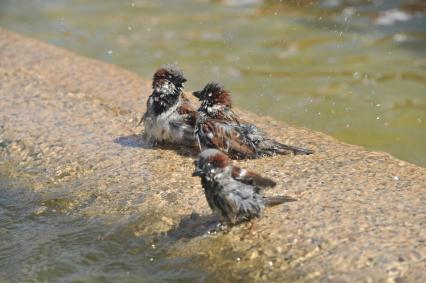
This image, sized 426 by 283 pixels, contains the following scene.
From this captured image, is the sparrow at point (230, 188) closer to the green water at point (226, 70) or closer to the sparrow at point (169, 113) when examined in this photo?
the green water at point (226, 70)

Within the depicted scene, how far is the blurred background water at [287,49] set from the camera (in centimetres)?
905

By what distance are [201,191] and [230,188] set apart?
661 mm

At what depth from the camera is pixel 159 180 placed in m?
5.71

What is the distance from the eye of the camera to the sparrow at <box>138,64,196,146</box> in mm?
6266

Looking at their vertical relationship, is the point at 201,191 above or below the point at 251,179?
below

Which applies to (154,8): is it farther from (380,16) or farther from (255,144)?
(255,144)

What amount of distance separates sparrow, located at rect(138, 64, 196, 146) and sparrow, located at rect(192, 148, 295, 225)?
1371 millimetres

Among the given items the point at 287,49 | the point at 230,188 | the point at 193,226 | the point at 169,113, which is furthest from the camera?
the point at 287,49

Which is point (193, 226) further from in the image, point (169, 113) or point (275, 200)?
point (169, 113)

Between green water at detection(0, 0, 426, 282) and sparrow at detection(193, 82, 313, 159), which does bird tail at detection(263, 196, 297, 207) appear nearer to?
green water at detection(0, 0, 426, 282)

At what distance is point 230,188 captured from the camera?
484cm

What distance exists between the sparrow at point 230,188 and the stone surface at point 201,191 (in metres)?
0.11

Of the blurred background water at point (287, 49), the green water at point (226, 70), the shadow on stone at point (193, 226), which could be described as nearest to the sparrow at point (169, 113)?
the green water at point (226, 70)

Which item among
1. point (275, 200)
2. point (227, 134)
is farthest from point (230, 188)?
point (227, 134)
